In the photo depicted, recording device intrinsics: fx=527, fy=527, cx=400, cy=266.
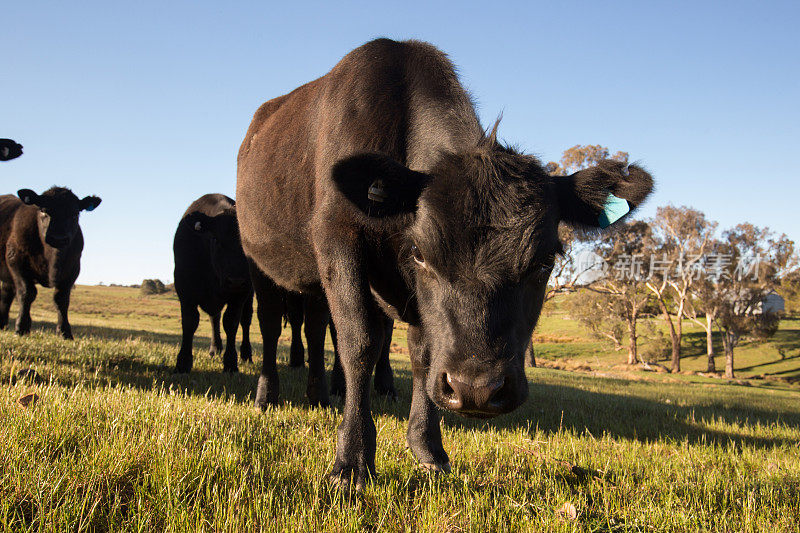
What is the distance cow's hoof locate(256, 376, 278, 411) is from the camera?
5570mm

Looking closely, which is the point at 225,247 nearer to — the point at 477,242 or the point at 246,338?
the point at 246,338

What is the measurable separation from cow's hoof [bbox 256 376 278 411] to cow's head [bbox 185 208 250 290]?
114 inches

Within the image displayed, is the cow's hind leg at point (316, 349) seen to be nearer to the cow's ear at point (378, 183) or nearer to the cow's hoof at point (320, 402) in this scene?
the cow's hoof at point (320, 402)

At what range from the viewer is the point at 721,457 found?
4629 millimetres

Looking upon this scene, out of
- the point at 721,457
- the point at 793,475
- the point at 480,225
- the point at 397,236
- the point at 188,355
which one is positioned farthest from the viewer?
the point at 188,355

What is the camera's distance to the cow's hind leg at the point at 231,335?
8141 millimetres

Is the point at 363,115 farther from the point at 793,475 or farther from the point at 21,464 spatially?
the point at 793,475

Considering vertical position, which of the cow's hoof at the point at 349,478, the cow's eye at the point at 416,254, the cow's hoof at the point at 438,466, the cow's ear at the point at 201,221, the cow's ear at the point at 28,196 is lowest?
the cow's hoof at the point at 438,466

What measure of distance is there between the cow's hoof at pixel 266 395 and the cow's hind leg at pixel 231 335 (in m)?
2.70

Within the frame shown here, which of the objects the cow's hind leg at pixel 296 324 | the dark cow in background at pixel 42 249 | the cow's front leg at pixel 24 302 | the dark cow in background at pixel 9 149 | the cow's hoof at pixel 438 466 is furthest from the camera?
the dark cow in background at pixel 42 249

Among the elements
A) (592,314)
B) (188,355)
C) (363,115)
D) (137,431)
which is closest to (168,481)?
(137,431)

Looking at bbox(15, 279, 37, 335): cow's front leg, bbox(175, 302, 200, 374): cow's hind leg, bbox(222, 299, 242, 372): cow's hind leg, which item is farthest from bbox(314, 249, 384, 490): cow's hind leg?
bbox(15, 279, 37, 335): cow's front leg

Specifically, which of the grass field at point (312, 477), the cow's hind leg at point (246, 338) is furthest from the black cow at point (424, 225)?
the cow's hind leg at point (246, 338)

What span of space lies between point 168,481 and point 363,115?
2.72m
